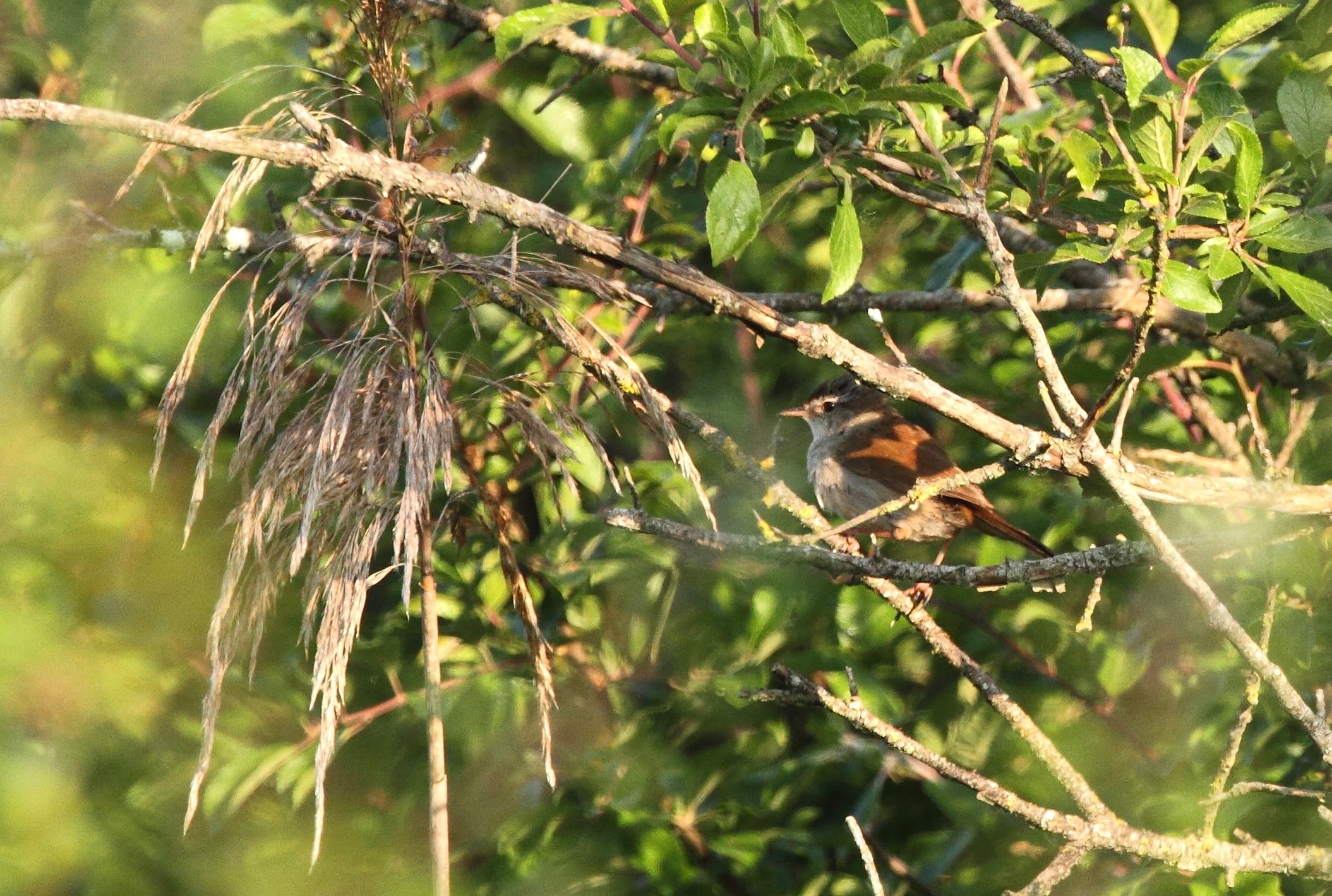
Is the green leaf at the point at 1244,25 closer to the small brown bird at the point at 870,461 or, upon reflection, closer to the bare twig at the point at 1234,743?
the bare twig at the point at 1234,743

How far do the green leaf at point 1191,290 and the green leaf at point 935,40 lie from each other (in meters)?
0.48

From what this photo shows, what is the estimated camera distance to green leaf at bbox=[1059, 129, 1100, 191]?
2.33 metres

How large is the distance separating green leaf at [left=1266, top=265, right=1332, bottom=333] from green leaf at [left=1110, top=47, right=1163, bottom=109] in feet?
1.34

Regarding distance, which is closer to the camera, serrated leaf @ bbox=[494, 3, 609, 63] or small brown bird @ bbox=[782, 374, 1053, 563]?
serrated leaf @ bbox=[494, 3, 609, 63]

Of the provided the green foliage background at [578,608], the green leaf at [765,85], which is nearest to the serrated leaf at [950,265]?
the green foliage background at [578,608]

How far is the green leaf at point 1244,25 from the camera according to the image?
2.34 metres

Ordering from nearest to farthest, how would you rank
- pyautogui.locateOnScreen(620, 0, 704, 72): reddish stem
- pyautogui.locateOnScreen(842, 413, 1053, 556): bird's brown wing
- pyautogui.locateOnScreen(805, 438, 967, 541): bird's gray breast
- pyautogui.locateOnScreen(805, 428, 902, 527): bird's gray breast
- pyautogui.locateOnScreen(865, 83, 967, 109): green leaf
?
pyautogui.locateOnScreen(865, 83, 967, 109): green leaf → pyautogui.locateOnScreen(620, 0, 704, 72): reddish stem → pyautogui.locateOnScreen(805, 438, 967, 541): bird's gray breast → pyautogui.locateOnScreen(842, 413, 1053, 556): bird's brown wing → pyautogui.locateOnScreen(805, 428, 902, 527): bird's gray breast

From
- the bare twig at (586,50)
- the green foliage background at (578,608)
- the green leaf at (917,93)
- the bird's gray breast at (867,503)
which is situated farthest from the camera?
the bird's gray breast at (867,503)

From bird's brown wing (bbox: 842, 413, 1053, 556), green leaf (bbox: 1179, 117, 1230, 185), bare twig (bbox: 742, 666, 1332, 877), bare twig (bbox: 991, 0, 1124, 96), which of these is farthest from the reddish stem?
bird's brown wing (bbox: 842, 413, 1053, 556)

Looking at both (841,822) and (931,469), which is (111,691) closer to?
(841,822)

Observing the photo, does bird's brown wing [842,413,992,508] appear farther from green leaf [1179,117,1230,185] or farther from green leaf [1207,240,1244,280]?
green leaf [1179,117,1230,185]

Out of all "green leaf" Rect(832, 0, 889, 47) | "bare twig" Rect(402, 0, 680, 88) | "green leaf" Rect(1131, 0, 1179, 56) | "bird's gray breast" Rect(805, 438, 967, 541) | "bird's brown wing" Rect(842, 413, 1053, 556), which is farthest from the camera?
"bird's brown wing" Rect(842, 413, 1053, 556)

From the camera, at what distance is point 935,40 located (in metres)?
2.27

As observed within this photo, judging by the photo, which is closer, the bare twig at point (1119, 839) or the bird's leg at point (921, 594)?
the bare twig at point (1119, 839)
